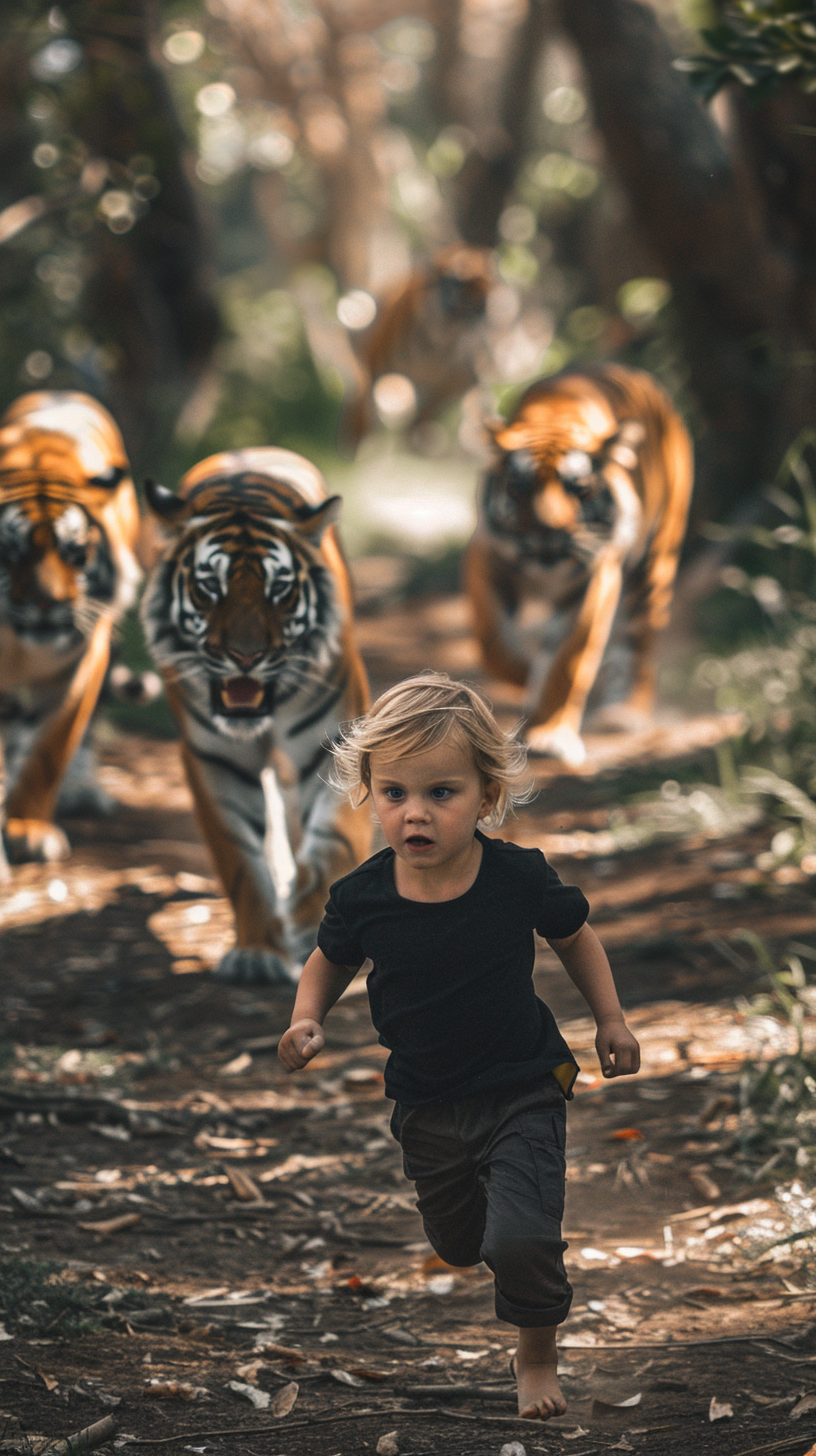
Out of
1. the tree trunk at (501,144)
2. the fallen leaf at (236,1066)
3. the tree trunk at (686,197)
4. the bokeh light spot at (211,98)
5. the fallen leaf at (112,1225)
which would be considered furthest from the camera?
the tree trunk at (501,144)

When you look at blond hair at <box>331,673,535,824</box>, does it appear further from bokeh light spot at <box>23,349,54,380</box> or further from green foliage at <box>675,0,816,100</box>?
bokeh light spot at <box>23,349,54,380</box>

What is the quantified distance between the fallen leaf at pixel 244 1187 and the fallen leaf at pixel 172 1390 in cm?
84

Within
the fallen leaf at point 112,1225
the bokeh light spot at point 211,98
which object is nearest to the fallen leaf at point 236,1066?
the fallen leaf at point 112,1225

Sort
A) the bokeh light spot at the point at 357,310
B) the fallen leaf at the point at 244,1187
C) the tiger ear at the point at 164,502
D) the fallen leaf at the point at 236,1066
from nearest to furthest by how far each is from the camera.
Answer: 1. the fallen leaf at the point at 244,1187
2. the fallen leaf at the point at 236,1066
3. the tiger ear at the point at 164,502
4. the bokeh light spot at the point at 357,310

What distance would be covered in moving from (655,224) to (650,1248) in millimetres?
6847

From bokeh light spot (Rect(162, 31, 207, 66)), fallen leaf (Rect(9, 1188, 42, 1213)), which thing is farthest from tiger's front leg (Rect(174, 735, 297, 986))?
bokeh light spot (Rect(162, 31, 207, 66))

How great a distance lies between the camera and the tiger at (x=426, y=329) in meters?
12.8

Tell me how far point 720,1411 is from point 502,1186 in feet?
1.68

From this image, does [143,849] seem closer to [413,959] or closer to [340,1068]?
[340,1068]

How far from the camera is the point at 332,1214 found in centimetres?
337

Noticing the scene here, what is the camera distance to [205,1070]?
13.6ft

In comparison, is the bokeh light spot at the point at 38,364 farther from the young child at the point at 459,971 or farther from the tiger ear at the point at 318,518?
the young child at the point at 459,971

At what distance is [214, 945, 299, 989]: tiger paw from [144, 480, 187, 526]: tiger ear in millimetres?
1285

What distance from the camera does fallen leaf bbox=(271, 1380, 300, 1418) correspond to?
2.51 meters
